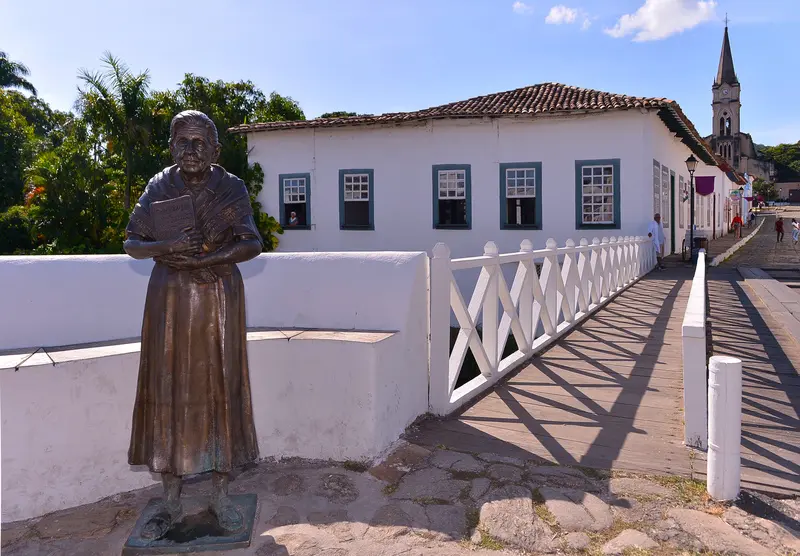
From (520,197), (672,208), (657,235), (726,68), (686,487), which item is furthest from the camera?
(726,68)

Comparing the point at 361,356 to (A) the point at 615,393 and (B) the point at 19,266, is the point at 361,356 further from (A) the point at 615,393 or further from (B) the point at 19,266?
(A) the point at 615,393

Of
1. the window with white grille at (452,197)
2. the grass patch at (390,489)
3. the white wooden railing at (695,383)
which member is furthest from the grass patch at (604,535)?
the window with white grille at (452,197)

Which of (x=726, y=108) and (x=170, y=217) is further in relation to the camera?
(x=726, y=108)

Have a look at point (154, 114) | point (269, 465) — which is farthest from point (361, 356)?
point (154, 114)

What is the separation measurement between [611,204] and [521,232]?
2360mm

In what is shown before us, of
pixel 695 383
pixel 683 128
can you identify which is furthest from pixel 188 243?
pixel 683 128

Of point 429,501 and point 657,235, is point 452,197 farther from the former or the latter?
point 429,501

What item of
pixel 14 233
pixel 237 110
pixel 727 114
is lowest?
pixel 14 233

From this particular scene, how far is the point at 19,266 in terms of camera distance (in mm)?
3785

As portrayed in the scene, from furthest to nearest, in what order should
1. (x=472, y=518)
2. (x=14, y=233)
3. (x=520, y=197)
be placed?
(x=14, y=233) < (x=520, y=197) < (x=472, y=518)

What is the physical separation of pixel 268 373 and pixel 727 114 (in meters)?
88.3

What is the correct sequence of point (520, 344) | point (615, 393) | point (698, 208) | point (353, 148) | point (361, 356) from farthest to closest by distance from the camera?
point (698, 208) < point (353, 148) < point (520, 344) < point (615, 393) < point (361, 356)

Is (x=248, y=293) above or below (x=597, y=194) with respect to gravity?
below

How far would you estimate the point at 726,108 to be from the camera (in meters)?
78.6
